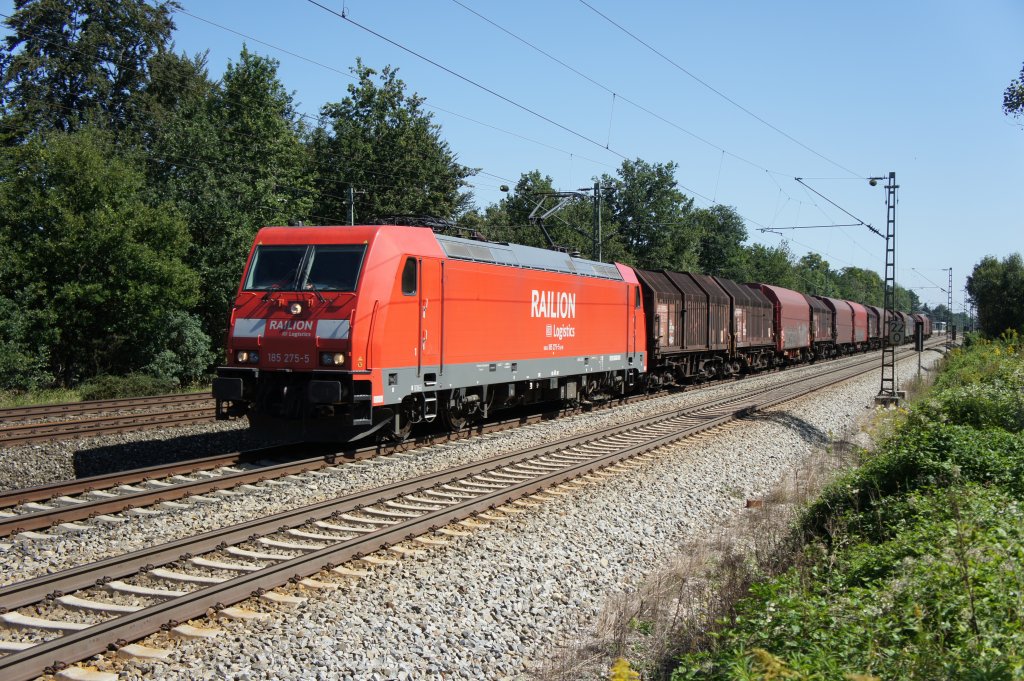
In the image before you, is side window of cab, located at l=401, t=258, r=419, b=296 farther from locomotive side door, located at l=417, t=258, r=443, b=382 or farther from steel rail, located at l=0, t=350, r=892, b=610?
steel rail, located at l=0, t=350, r=892, b=610

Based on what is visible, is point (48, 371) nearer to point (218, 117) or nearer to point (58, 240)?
point (58, 240)

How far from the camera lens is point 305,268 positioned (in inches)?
484

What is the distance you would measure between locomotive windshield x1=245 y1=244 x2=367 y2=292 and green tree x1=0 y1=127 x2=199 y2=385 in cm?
1296

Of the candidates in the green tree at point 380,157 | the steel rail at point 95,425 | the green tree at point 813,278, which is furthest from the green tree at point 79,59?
the green tree at point 813,278

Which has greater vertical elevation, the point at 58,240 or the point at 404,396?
the point at 58,240

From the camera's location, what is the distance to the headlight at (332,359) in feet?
37.9

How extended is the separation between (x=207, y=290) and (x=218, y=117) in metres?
8.13

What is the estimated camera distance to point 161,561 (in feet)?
22.7

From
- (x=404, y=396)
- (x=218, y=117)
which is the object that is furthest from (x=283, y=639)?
(x=218, y=117)

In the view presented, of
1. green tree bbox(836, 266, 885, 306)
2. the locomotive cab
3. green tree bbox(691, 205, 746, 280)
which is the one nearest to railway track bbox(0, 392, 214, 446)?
the locomotive cab

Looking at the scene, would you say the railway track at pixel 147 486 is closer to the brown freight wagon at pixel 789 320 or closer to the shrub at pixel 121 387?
the shrub at pixel 121 387

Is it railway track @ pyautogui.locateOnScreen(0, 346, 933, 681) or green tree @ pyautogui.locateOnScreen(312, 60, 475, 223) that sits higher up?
green tree @ pyautogui.locateOnScreen(312, 60, 475, 223)

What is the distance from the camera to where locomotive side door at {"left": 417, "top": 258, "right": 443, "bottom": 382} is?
1280 centimetres

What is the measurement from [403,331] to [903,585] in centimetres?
845
